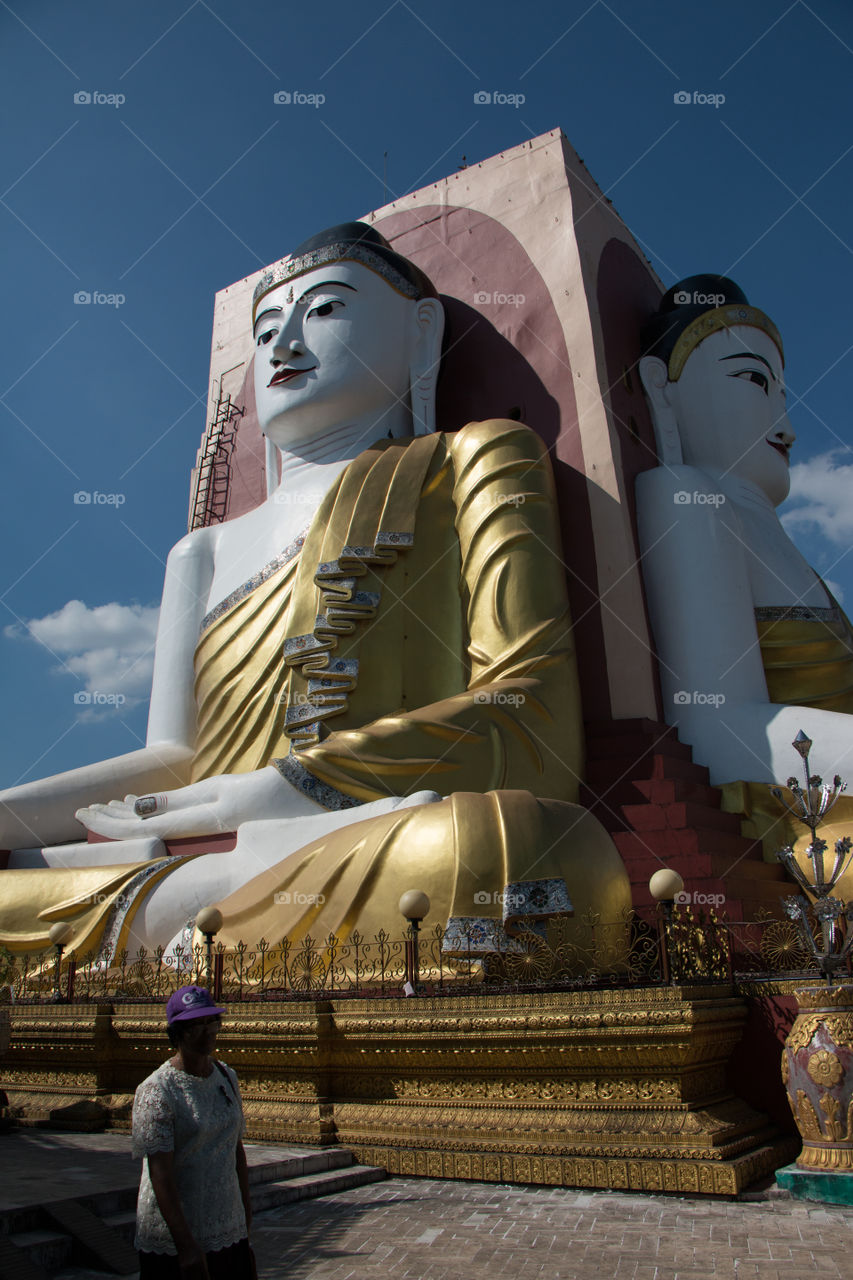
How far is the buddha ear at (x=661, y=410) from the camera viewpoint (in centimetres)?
837

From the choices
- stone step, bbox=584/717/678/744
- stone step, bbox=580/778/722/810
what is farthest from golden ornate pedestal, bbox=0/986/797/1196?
stone step, bbox=584/717/678/744

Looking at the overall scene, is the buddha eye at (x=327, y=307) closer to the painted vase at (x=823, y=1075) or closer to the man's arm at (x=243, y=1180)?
the painted vase at (x=823, y=1075)

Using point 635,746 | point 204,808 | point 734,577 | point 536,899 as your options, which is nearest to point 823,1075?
point 536,899

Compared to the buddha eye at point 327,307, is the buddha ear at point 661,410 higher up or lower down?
lower down

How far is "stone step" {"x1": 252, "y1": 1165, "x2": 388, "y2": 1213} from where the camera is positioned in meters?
3.23

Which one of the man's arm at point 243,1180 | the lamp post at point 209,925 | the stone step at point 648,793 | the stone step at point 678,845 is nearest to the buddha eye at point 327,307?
the stone step at point 648,793

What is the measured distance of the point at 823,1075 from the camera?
3.38 meters

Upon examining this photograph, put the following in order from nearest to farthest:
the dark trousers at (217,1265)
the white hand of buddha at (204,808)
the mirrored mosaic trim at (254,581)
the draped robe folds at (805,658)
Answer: the dark trousers at (217,1265) < the white hand of buddha at (204,808) < the draped robe folds at (805,658) < the mirrored mosaic trim at (254,581)

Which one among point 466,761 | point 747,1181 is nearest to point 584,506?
point 466,761

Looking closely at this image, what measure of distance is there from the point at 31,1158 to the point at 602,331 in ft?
22.6

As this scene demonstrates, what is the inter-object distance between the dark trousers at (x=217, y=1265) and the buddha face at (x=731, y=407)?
7417mm

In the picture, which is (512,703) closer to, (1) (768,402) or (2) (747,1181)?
(2) (747,1181)

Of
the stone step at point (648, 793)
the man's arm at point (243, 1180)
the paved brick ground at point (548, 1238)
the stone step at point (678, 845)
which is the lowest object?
the paved brick ground at point (548, 1238)

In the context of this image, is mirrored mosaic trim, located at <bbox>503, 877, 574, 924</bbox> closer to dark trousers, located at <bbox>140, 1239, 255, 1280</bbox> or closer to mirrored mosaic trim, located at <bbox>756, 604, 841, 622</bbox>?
dark trousers, located at <bbox>140, 1239, 255, 1280</bbox>
